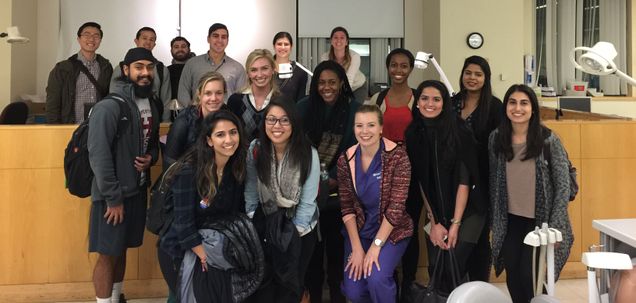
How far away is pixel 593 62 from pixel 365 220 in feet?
4.08

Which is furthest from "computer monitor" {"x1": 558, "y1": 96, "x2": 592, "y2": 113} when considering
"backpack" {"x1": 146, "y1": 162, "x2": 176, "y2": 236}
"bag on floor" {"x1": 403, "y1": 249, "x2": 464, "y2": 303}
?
"backpack" {"x1": 146, "y1": 162, "x2": 176, "y2": 236}

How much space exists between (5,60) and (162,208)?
4.61 metres

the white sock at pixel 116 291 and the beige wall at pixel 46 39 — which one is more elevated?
the beige wall at pixel 46 39

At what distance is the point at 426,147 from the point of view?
9.20 ft

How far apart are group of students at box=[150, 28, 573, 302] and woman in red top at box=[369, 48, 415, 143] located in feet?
1.19

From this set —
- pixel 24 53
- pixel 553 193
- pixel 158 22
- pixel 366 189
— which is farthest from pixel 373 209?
pixel 24 53

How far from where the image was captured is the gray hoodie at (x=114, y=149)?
278 cm

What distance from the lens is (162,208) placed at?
2.54 meters

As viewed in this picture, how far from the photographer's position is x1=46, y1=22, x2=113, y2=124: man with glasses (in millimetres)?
4301

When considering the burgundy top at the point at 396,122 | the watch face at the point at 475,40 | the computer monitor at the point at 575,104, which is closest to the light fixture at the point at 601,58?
the burgundy top at the point at 396,122

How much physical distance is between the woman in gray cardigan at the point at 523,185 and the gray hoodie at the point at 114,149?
179 centimetres

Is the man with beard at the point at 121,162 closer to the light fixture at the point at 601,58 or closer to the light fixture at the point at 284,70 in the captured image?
the light fixture at the point at 284,70

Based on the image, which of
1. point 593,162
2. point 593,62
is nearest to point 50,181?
point 593,62

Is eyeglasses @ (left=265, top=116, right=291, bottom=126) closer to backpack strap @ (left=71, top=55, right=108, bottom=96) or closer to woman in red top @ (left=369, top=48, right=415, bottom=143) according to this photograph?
woman in red top @ (left=369, top=48, right=415, bottom=143)
